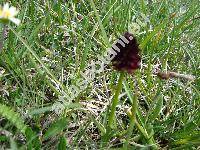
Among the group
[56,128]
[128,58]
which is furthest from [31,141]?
[128,58]

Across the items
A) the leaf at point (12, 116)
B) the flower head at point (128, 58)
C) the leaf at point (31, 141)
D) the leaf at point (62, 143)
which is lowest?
the leaf at point (62, 143)

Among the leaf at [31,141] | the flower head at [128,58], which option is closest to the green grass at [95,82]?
the leaf at [31,141]

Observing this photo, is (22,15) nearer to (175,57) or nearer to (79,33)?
(79,33)

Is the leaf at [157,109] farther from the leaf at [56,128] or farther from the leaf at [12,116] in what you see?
the leaf at [12,116]

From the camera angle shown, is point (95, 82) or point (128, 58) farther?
point (95, 82)

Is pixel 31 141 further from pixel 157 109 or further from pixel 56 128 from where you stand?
pixel 157 109

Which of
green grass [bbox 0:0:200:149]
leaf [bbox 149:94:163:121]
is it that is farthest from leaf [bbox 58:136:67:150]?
leaf [bbox 149:94:163:121]

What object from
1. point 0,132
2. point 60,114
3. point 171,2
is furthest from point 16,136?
point 171,2

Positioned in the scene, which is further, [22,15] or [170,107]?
[22,15]
